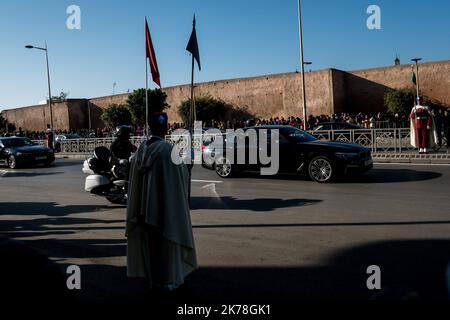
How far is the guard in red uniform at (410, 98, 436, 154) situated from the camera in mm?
15984

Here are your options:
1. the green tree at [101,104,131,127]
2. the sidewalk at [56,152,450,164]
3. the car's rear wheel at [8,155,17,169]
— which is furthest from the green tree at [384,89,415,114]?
the car's rear wheel at [8,155,17,169]

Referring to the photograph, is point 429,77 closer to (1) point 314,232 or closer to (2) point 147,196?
(1) point 314,232

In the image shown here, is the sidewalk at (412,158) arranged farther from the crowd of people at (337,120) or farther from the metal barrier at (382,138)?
the crowd of people at (337,120)

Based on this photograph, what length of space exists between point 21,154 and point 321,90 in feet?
102

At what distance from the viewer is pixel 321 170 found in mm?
11266

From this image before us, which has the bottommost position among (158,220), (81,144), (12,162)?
(12,162)

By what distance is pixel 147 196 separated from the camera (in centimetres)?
387

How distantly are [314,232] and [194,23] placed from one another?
11.7ft

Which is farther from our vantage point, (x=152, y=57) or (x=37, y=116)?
(x=37, y=116)

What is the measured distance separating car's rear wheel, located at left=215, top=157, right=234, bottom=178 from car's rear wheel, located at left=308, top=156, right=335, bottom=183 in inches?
97.6

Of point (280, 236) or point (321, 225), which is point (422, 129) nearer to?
point (321, 225)

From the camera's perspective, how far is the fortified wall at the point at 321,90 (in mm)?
40562

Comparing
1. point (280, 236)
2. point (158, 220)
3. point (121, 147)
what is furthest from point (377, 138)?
point (158, 220)
